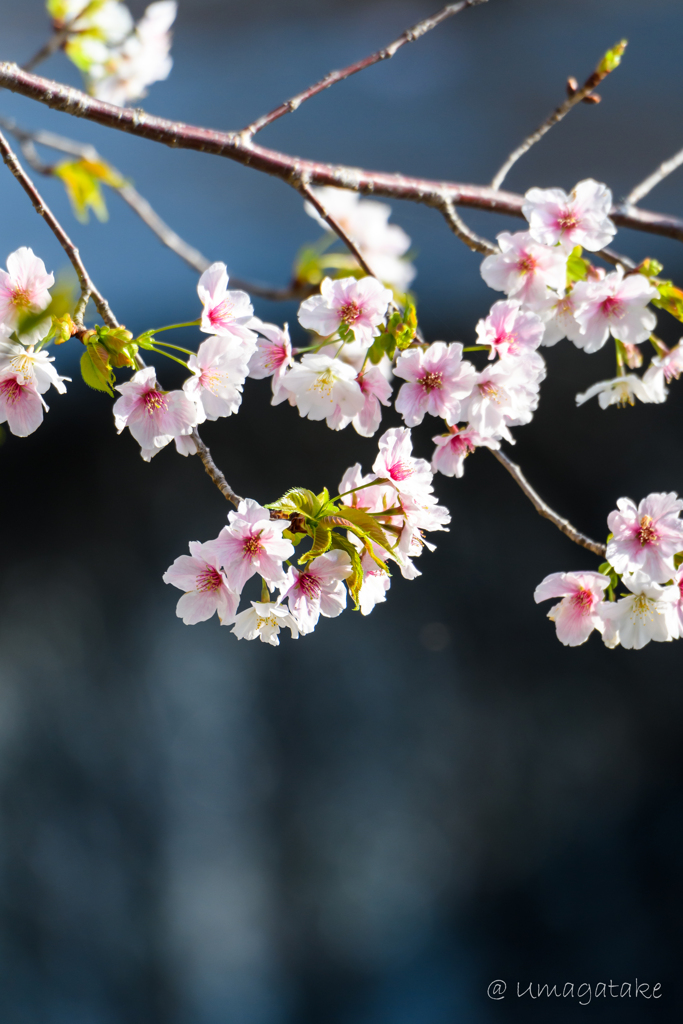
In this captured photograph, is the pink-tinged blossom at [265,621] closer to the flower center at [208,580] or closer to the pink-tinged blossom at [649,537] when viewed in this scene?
the flower center at [208,580]

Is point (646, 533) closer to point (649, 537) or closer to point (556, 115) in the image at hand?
point (649, 537)

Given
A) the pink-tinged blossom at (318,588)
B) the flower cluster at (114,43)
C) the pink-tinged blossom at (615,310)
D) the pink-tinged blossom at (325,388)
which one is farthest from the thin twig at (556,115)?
the flower cluster at (114,43)

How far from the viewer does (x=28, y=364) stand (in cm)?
42

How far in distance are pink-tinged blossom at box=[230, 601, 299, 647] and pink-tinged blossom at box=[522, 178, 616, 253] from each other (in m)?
0.33

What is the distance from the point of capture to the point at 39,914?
196 centimetres

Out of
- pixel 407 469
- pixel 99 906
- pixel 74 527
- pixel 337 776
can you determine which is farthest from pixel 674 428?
pixel 99 906

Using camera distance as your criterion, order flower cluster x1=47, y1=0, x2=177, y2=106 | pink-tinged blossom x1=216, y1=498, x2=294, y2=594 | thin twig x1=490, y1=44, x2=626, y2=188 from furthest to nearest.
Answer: flower cluster x1=47, y1=0, x2=177, y2=106
thin twig x1=490, y1=44, x2=626, y2=188
pink-tinged blossom x1=216, y1=498, x2=294, y2=594

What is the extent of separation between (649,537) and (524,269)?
214mm

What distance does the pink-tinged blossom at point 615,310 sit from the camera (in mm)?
508

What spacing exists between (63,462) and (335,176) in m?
1.69

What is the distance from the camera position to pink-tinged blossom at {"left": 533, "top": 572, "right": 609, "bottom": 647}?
543mm

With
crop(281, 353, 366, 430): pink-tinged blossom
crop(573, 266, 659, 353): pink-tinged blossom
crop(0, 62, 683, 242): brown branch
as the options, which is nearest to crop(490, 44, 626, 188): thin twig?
crop(0, 62, 683, 242): brown branch

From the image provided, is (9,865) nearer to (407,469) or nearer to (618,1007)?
(618,1007)

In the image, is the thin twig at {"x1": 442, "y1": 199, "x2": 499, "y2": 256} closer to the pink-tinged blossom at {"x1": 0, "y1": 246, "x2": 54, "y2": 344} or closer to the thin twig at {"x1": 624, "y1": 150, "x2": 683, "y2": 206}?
the thin twig at {"x1": 624, "y1": 150, "x2": 683, "y2": 206}
